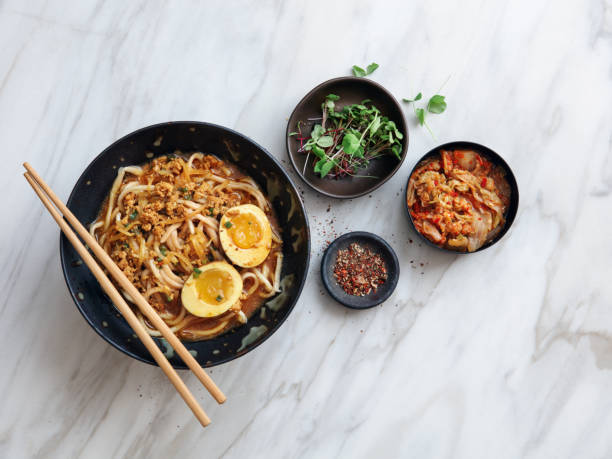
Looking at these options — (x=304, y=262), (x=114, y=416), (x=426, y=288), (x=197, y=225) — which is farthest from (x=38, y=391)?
(x=426, y=288)

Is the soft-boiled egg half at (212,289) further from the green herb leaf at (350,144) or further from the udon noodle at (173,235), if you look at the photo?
the green herb leaf at (350,144)

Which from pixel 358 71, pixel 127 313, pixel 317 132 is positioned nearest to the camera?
pixel 127 313

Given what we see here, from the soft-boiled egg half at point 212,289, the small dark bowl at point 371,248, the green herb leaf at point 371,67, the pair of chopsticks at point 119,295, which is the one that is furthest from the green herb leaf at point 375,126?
the pair of chopsticks at point 119,295

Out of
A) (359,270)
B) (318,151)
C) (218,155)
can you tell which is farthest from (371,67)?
(359,270)

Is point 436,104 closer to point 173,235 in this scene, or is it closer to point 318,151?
point 318,151

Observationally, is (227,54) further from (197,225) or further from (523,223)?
(523,223)

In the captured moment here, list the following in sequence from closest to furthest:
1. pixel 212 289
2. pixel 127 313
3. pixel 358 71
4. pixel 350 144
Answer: pixel 127 313
pixel 212 289
pixel 350 144
pixel 358 71

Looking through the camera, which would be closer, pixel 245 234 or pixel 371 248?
pixel 245 234
